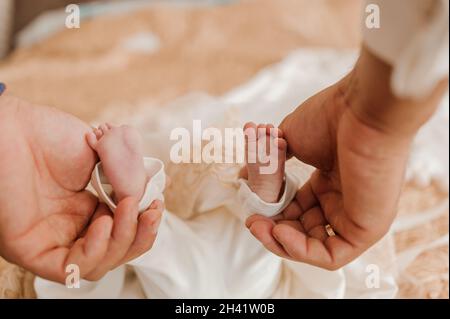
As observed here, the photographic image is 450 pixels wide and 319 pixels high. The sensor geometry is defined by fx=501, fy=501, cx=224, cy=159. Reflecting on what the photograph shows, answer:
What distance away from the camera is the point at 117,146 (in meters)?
0.52

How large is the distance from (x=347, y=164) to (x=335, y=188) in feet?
0.30

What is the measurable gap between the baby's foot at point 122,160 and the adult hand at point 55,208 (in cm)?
2

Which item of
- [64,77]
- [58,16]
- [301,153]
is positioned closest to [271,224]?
[301,153]

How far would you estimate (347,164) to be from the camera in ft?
1.51

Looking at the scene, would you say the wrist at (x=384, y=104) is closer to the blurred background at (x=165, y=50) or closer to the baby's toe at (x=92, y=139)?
the baby's toe at (x=92, y=139)

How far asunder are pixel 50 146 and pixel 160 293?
220mm

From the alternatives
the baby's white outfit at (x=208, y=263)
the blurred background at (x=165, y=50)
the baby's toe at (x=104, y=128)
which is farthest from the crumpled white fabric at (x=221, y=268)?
the blurred background at (x=165, y=50)

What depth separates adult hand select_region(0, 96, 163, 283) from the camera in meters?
0.48

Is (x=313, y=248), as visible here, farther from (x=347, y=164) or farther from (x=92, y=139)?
(x=92, y=139)

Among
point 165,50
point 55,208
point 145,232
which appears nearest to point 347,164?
point 145,232

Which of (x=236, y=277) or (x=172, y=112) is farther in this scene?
(x=172, y=112)

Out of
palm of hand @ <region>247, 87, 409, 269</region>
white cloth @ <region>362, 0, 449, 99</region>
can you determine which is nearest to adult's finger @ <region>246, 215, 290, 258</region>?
palm of hand @ <region>247, 87, 409, 269</region>

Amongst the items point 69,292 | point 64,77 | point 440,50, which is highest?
point 440,50

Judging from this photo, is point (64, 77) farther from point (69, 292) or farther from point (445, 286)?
point (445, 286)
